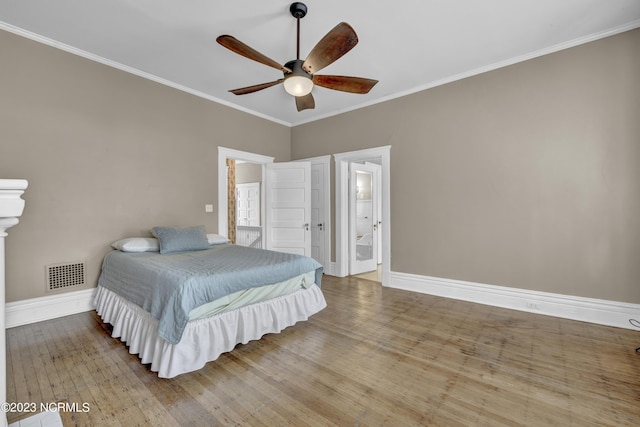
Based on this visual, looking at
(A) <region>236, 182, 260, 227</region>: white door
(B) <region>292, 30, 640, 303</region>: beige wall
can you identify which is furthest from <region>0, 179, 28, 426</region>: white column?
(A) <region>236, 182, 260, 227</region>: white door

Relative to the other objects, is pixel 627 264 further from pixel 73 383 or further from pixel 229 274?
pixel 73 383

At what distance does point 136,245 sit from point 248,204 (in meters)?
4.33

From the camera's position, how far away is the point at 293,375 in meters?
2.06

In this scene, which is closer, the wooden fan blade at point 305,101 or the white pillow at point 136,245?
the wooden fan blade at point 305,101

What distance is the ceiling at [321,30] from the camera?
8.30 feet

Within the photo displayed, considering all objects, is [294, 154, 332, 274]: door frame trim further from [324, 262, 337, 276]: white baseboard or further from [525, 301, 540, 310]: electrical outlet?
[525, 301, 540, 310]: electrical outlet

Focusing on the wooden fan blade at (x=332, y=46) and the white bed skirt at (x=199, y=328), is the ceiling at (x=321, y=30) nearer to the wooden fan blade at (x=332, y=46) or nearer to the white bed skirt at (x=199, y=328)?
the wooden fan blade at (x=332, y=46)

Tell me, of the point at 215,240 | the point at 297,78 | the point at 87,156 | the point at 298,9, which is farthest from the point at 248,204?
the point at 298,9

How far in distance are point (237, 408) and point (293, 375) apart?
452 mm

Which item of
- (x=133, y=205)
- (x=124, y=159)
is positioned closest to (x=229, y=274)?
(x=133, y=205)

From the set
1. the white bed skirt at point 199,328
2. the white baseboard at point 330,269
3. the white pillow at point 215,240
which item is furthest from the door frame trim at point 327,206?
the white bed skirt at point 199,328

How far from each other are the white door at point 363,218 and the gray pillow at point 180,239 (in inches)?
98.8

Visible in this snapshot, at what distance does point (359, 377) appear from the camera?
204 cm

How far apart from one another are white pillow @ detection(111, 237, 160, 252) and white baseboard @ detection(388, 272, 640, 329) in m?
3.26
